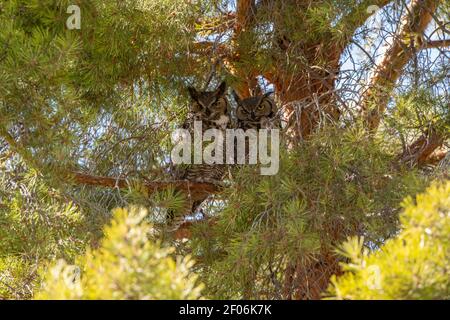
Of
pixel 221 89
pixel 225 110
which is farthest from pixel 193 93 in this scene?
pixel 225 110

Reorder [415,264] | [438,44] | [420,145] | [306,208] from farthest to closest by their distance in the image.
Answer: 1. [438,44]
2. [420,145]
3. [306,208]
4. [415,264]

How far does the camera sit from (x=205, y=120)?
12.9 feet

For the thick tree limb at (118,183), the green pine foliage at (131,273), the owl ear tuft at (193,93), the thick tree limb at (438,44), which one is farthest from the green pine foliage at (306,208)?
the owl ear tuft at (193,93)

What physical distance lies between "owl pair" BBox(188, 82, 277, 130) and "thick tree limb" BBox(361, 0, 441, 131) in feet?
2.57

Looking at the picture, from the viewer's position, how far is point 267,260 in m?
2.44

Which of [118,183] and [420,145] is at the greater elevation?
[420,145]

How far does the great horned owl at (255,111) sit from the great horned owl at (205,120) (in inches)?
3.9

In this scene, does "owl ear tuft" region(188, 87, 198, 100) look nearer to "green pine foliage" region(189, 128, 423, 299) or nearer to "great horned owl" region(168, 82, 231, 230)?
"great horned owl" region(168, 82, 231, 230)

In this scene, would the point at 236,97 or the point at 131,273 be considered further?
the point at 236,97

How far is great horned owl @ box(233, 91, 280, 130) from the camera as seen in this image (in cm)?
398

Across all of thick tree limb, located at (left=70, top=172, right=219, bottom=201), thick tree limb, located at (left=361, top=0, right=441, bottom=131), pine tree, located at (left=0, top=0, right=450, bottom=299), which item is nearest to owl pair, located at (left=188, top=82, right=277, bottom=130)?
pine tree, located at (left=0, top=0, right=450, bottom=299)

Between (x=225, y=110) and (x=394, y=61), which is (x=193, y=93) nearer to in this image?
(x=225, y=110)

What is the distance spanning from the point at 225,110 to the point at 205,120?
19 centimetres

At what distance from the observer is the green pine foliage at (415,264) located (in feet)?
4.30
